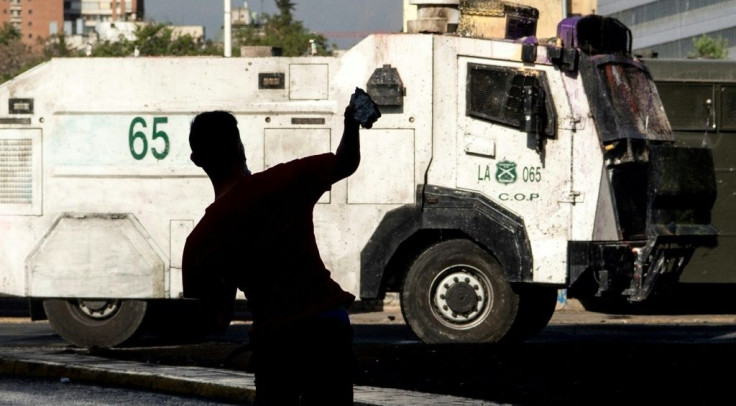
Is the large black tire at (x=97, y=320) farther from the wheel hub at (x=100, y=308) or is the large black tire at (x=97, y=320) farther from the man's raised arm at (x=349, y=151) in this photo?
the man's raised arm at (x=349, y=151)

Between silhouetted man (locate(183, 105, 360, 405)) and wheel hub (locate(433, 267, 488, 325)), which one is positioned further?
wheel hub (locate(433, 267, 488, 325))

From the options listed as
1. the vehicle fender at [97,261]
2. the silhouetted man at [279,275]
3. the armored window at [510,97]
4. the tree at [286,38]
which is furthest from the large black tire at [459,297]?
the tree at [286,38]

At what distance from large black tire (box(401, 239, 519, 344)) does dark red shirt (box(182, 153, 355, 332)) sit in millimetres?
7931

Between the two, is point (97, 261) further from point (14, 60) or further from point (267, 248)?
point (14, 60)

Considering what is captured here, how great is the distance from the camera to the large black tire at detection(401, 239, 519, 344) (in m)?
13.5

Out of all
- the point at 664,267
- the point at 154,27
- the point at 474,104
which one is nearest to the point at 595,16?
the point at 474,104

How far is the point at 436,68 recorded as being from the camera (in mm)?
13891

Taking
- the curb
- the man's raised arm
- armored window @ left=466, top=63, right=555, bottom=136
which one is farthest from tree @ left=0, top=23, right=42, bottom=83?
the man's raised arm

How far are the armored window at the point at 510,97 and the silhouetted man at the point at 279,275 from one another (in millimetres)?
8029

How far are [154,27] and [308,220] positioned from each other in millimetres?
118798

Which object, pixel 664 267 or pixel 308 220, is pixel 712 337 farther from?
pixel 308 220

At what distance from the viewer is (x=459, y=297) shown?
13.6 meters

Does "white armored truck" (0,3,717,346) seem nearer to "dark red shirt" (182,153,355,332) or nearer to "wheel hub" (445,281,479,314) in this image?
"wheel hub" (445,281,479,314)

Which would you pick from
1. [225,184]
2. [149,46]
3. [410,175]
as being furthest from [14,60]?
[225,184]
